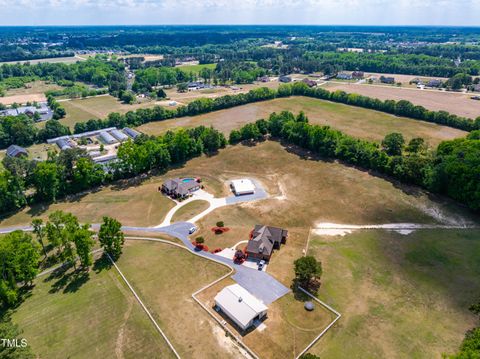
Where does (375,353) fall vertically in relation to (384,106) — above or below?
below

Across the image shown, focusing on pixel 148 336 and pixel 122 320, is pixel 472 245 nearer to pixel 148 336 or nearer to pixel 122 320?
pixel 148 336

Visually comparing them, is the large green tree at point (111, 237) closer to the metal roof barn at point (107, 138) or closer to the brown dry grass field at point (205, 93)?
the metal roof barn at point (107, 138)

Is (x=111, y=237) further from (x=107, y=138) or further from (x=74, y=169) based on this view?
(x=107, y=138)

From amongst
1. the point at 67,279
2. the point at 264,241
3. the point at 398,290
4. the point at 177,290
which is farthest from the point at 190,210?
the point at 398,290

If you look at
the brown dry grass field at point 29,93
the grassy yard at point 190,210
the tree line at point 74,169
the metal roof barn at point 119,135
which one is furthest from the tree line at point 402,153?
the brown dry grass field at point 29,93

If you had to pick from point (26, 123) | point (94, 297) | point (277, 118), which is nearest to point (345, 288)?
point (94, 297)

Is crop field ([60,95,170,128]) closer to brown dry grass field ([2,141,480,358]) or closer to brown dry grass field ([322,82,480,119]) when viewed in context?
brown dry grass field ([2,141,480,358])

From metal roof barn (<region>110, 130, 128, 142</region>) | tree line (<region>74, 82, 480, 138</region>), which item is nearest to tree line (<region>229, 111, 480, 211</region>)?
tree line (<region>74, 82, 480, 138</region>)
